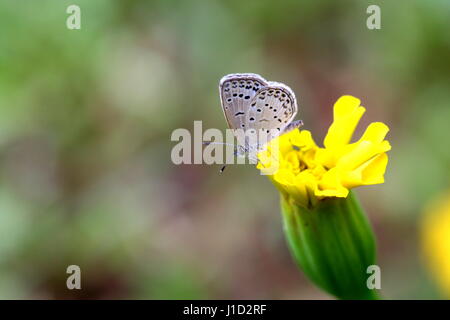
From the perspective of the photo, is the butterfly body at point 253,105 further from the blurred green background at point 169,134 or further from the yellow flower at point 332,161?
the blurred green background at point 169,134

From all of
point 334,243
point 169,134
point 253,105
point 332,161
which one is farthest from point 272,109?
point 169,134

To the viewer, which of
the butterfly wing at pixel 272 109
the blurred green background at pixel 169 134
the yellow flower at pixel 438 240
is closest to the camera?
the butterfly wing at pixel 272 109

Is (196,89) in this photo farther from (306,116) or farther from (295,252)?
(295,252)

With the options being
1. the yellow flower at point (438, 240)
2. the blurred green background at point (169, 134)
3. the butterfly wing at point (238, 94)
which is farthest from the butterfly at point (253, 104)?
the blurred green background at point (169, 134)

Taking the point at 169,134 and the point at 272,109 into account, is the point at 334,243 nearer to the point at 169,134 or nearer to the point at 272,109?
the point at 272,109

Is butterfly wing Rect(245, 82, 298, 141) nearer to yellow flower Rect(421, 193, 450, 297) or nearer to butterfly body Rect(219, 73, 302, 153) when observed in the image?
butterfly body Rect(219, 73, 302, 153)

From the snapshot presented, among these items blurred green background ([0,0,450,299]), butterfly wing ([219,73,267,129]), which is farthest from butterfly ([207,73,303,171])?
blurred green background ([0,0,450,299])

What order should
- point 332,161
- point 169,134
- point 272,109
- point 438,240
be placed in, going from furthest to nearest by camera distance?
point 169,134
point 438,240
point 272,109
point 332,161
